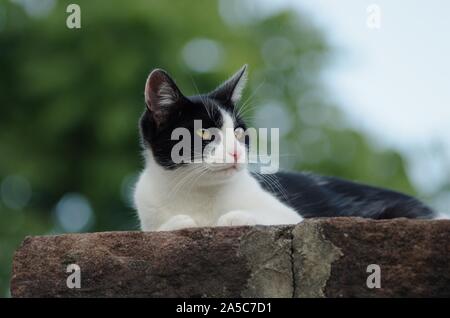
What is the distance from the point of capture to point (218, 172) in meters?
3.57

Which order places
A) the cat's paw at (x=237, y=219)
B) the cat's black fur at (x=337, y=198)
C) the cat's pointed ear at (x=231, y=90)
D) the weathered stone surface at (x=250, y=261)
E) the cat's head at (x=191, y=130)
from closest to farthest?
the weathered stone surface at (x=250, y=261)
the cat's paw at (x=237, y=219)
the cat's head at (x=191, y=130)
the cat's pointed ear at (x=231, y=90)
the cat's black fur at (x=337, y=198)

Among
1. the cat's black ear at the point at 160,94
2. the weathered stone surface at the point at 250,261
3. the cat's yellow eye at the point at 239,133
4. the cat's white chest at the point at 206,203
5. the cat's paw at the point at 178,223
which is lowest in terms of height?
the weathered stone surface at the point at 250,261

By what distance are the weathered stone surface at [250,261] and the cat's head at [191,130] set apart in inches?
26.2

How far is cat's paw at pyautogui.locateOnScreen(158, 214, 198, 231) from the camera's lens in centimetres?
343

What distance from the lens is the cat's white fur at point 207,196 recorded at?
3.59m

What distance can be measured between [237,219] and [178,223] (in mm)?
289

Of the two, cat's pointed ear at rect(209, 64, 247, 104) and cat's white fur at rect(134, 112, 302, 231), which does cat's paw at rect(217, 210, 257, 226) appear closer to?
cat's white fur at rect(134, 112, 302, 231)

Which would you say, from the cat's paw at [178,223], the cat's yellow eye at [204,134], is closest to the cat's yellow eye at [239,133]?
the cat's yellow eye at [204,134]

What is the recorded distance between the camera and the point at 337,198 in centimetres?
434

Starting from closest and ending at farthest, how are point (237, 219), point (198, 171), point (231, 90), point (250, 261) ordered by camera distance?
point (250, 261), point (237, 219), point (198, 171), point (231, 90)

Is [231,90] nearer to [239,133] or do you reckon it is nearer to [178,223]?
[239,133]

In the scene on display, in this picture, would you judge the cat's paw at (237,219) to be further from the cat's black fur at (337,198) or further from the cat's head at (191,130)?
the cat's black fur at (337,198)

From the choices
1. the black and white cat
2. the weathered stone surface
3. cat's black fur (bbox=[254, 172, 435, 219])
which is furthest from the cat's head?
the weathered stone surface

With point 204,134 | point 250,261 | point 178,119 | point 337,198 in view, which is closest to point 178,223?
point 204,134
